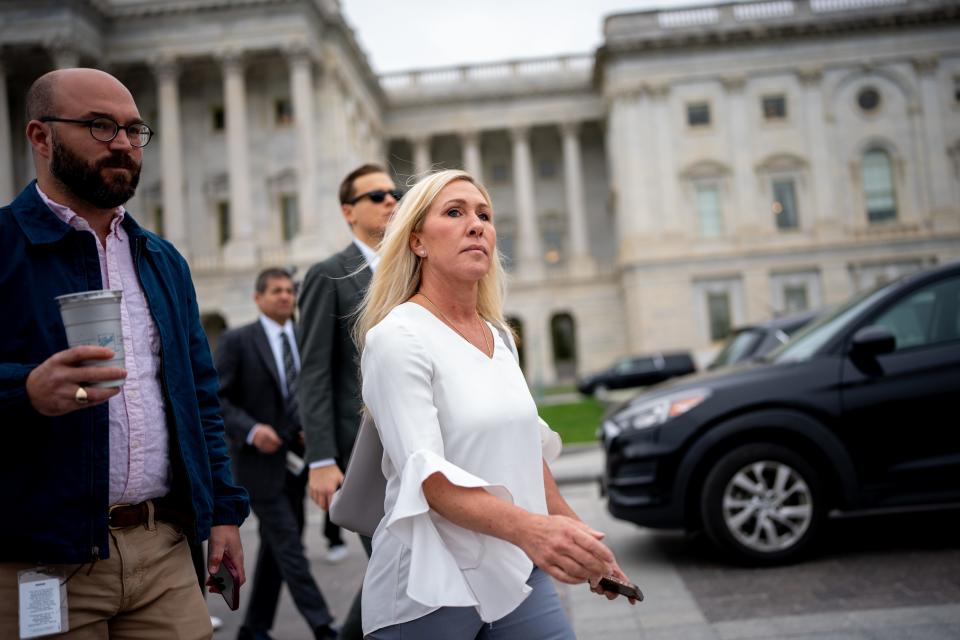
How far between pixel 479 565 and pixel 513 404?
0.45m

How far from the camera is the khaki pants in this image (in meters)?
2.22

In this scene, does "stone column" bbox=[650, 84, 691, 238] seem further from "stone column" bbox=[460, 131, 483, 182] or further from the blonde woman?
the blonde woman

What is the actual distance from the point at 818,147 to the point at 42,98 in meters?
44.6

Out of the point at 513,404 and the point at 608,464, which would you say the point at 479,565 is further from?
the point at 608,464

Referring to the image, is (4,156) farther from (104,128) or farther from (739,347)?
(104,128)

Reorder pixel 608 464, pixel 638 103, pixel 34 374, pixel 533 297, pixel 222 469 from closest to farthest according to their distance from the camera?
pixel 34 374, pixel 222 469, pixel 608 464, pixel 638 103, pixel 533 297

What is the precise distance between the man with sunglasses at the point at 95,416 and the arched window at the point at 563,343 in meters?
46.6

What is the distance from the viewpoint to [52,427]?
7.21 ft

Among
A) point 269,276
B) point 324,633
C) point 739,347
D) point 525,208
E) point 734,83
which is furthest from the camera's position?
point 525,208

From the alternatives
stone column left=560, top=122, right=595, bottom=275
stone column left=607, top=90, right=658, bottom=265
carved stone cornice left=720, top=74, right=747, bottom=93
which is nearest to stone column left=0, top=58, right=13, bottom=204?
stone column left=607, top=90, right=658, bottom=265

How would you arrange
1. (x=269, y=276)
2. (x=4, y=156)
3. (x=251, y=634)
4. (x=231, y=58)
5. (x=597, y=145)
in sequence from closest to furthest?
(x=251, y=634)
(x=269, y=276)
(x=4, y=156)
(x=231, y=58)
(x=597, y=145)

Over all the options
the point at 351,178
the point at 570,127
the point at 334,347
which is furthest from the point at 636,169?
the point at 334,347

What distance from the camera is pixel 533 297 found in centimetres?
4631

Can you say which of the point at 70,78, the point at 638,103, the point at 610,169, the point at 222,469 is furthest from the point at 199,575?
the point at 610,169
